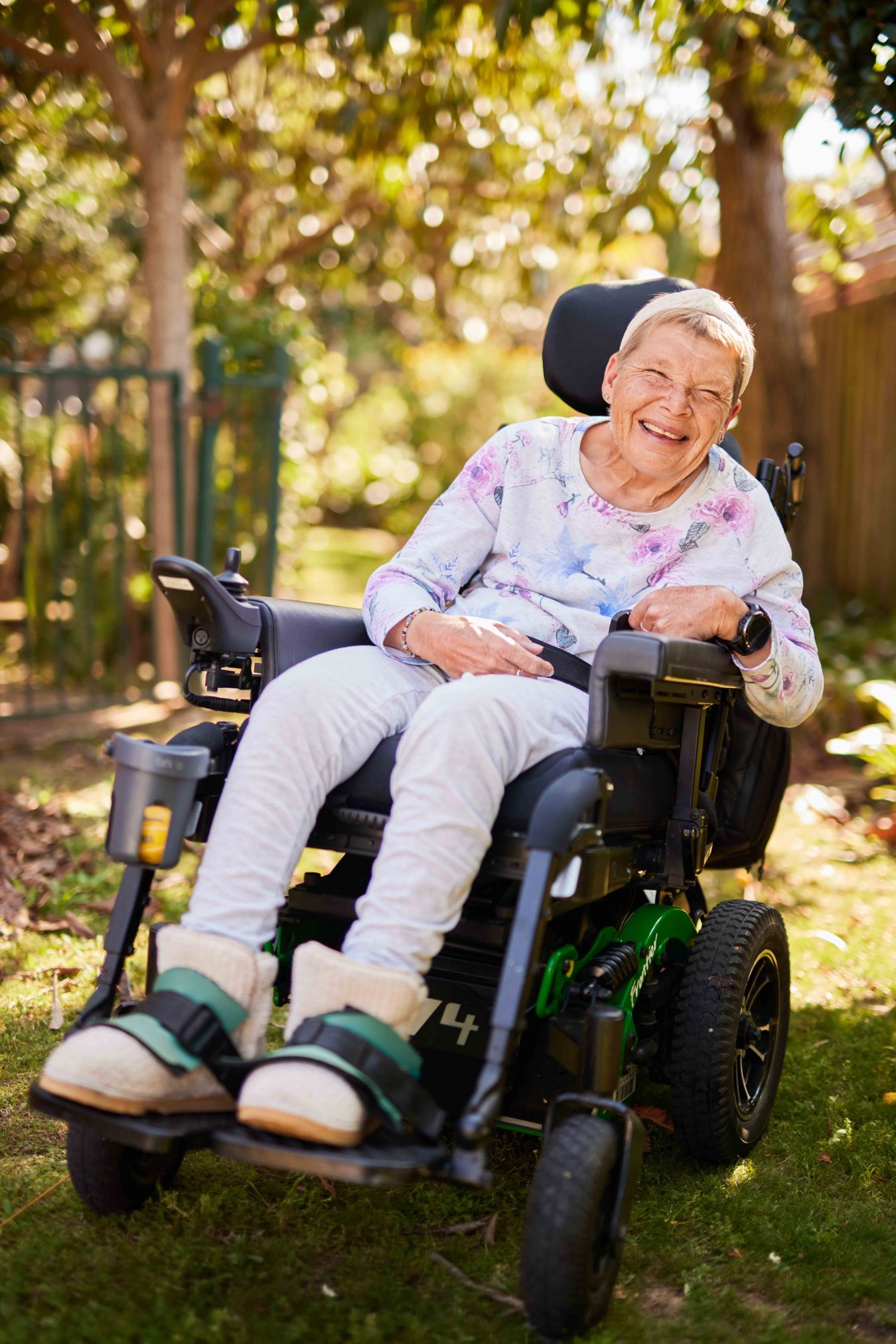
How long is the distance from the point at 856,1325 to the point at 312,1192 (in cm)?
86

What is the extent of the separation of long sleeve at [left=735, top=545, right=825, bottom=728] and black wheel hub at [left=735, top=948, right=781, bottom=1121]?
45 centimetres

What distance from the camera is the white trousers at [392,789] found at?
66.6 inches

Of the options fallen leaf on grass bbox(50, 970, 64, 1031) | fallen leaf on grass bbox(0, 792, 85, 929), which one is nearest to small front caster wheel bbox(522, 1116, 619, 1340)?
fallen leaf on grass bbox(50, 970, 64, 1031)

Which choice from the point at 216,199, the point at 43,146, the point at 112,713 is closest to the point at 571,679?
the point at 112,713

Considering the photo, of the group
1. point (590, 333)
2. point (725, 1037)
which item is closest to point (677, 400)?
point (590, 333)

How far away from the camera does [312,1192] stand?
6.72 feet

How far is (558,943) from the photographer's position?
1.98m

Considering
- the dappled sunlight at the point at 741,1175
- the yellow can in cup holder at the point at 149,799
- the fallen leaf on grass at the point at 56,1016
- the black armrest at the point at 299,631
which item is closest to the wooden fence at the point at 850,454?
the black armrest at the point at 299,631

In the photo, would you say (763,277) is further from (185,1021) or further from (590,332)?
(185,1021)

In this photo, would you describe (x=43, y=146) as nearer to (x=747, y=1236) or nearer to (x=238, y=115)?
(x=238, y=115)

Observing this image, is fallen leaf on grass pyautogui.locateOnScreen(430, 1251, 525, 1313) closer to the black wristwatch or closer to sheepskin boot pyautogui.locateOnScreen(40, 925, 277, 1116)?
sheepskin boot pyautogui.locateOnScreen(40, 925, 277, 1116)

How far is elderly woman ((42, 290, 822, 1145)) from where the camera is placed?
1.65m

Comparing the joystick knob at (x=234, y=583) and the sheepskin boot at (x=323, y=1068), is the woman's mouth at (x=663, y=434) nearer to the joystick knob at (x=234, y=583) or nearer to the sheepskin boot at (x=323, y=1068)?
the joystick knob at (x=234, y=583)

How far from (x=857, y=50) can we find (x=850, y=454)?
421 cm
